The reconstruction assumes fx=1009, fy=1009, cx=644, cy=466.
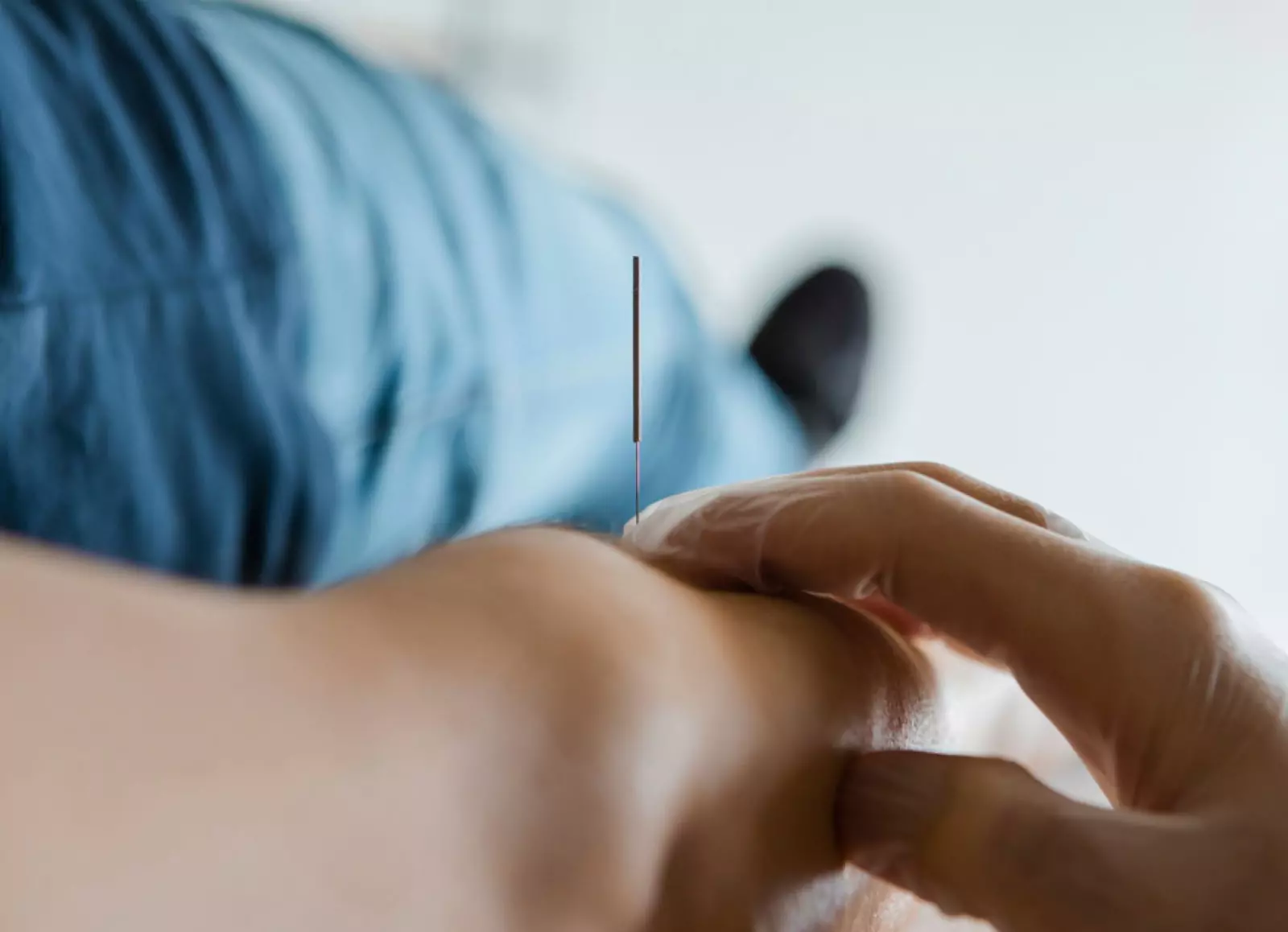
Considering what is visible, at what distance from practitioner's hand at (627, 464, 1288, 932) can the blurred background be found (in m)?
0.58

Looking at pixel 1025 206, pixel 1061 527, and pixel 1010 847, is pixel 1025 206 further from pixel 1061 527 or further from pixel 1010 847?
pixel 1010 847

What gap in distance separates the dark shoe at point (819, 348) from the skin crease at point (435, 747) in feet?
2.00

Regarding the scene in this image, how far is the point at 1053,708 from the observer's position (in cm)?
43

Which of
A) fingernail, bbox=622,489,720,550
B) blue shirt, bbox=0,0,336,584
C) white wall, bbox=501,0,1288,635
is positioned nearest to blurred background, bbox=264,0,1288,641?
white wall, bbox=501,0,1288,635

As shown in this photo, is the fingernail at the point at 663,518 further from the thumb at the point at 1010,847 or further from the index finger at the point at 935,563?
the thumb at the point at 1010,847

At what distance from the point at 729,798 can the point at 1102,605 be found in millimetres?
176

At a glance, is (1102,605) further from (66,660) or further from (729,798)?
(66,660)

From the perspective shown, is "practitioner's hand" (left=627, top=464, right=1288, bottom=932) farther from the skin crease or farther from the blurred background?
the blurred background

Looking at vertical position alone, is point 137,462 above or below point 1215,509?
above

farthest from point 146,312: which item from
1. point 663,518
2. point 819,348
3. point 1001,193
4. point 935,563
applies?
point 1001,193

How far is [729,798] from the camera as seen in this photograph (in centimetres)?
37

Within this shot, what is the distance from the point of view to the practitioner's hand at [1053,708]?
0.37m

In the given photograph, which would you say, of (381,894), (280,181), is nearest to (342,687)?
(381,894)

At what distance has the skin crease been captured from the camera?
23 centimetres
